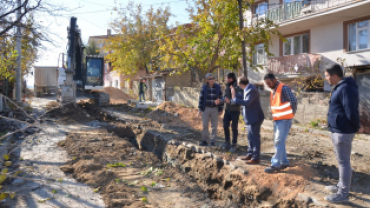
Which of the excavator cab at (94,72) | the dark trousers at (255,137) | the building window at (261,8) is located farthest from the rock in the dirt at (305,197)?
the building window at (261,8)

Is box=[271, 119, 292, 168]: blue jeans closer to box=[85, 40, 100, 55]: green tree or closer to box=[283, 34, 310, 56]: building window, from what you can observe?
box=[283, 34, 310, 56]: building window

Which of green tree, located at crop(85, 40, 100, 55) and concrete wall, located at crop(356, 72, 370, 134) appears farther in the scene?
green tree, located at crop(85, 40, 100, 55)

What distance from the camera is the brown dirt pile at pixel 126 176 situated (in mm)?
5699

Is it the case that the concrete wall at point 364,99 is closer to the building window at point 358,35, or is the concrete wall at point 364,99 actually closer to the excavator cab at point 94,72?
the building window at point 358,35

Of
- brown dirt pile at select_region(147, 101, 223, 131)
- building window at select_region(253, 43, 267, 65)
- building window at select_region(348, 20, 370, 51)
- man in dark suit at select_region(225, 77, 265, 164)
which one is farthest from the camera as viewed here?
building window at select_region(253, 43, 267, 65)

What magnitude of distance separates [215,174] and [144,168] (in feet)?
7.40

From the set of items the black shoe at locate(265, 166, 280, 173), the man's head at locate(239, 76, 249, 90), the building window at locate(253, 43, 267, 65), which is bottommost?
the black shoe at locate(265, 166, 280, 173)

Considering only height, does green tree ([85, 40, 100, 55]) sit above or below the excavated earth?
above

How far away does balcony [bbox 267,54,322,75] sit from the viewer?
49.6 feet

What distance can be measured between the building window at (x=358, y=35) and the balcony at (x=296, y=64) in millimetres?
1669

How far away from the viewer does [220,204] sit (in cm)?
549

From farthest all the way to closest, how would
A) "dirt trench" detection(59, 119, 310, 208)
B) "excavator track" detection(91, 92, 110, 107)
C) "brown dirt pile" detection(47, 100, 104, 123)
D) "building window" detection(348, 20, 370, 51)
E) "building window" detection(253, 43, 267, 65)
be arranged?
"building window" detection(253, 43, 267, 65), "excavator track" detection(91, 92, 110, 107), "building window" detection(348, 20, 370, 51), "brown dirt pile" detection(47, 100, 104, 123), "dirt trench" detection(59, 119, 310, 208)

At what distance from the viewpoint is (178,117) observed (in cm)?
1360

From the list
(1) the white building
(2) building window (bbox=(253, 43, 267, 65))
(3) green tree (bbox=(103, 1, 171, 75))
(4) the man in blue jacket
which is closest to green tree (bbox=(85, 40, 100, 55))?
(3) green tree (bbox=(103, 1, 171, 75))
